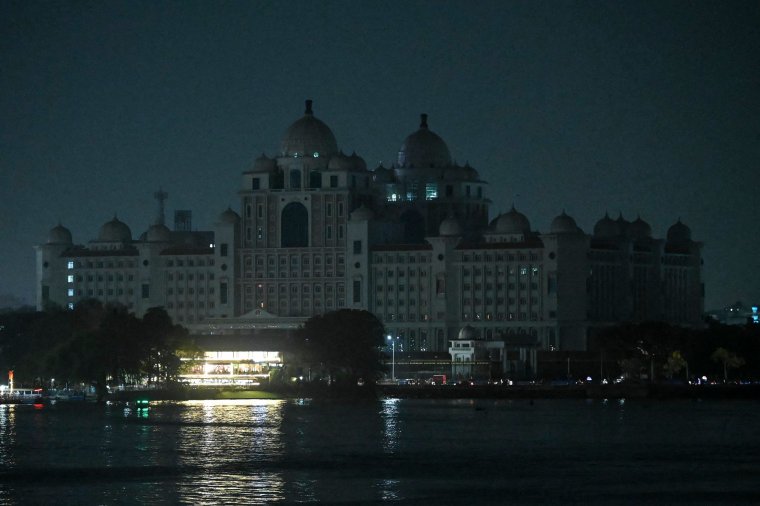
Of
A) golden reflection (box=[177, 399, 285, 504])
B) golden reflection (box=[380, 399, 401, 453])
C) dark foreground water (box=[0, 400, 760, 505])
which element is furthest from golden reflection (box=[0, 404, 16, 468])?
golden reflection (box=[380, 399, 401, 453])

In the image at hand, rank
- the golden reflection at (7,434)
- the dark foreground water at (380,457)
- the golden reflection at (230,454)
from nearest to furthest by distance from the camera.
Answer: the dark foreground water at (380,457) < the golden reflection at (230,454) < the golden reflection at (7,434)

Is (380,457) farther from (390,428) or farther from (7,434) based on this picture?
(7,434)

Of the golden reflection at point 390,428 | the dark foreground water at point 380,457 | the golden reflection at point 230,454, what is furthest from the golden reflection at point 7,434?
the golden reflection at point 390,428

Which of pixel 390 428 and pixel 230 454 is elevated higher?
pixel 390 428

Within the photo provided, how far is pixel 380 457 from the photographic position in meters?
129

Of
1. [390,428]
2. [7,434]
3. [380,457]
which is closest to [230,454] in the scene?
[380,457]

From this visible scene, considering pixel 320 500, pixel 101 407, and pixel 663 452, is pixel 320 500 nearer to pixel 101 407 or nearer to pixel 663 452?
pixel 663 452

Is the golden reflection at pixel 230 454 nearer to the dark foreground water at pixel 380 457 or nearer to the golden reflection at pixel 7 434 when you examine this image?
the dark foreground water at pixel 380 457

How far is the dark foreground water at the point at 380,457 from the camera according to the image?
106750 millimetres

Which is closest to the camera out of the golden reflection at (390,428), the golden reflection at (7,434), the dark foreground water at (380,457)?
the dark foreground water at (380,457)

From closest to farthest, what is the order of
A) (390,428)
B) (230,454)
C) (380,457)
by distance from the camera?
(380,457), (230,454), (390,428)

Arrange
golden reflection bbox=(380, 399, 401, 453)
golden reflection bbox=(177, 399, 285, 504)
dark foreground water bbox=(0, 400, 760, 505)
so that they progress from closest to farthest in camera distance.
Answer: dark foreground water bbox=(0, 400, 760, 505) → golden reflection bbox=(177, 399, 285, 504) → golden reflection bbox=(380, 399, 401, 453)

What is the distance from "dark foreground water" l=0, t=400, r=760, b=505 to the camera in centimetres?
10675

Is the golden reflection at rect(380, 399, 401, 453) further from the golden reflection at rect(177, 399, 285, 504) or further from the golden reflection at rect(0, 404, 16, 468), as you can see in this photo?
the golden reflection at rect(0, 404, 16, 468)
